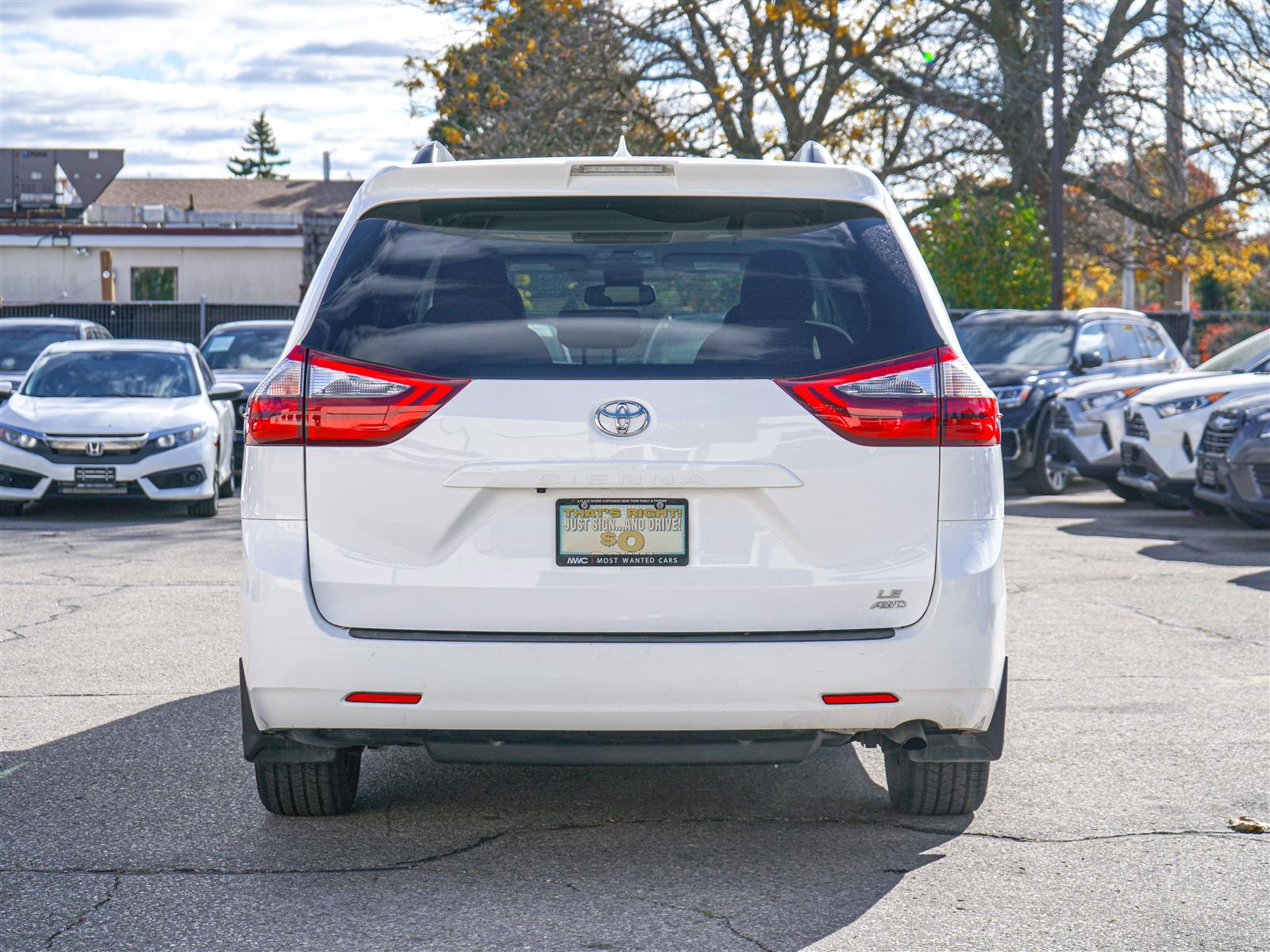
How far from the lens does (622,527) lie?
13.2ft

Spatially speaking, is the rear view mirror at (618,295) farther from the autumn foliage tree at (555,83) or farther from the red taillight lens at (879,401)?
the autumn foliage tree at (555,83)

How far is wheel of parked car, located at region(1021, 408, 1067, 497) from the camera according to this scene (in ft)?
54.2

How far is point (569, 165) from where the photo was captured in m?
4.27

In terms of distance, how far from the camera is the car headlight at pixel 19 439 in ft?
45.1

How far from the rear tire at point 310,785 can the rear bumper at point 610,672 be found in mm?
585

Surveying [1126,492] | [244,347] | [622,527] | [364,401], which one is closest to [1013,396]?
[1126,492]

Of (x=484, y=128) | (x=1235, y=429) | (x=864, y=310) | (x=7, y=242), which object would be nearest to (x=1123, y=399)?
(x=1235, y=429)

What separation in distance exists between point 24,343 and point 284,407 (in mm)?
15235

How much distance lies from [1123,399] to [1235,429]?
3.35 m

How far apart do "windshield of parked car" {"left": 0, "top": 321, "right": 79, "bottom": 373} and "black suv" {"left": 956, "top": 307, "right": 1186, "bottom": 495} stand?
10.2 meters

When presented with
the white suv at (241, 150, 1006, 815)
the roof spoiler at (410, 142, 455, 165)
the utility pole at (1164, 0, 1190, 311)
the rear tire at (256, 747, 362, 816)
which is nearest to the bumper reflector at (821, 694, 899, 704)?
the white suv at (241, 150, 1006, 815)

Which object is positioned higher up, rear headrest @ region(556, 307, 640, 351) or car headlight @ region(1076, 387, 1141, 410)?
rear headrest @ region(556, 307, 640, 351)

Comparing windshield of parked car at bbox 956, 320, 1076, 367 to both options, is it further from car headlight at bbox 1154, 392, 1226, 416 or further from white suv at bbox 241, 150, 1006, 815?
white suv at bbox 241, 150, 1006, 815

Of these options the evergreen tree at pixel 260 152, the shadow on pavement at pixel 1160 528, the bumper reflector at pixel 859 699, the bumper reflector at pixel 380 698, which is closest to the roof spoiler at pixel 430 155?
the bumper reflector at pixel 380 698
